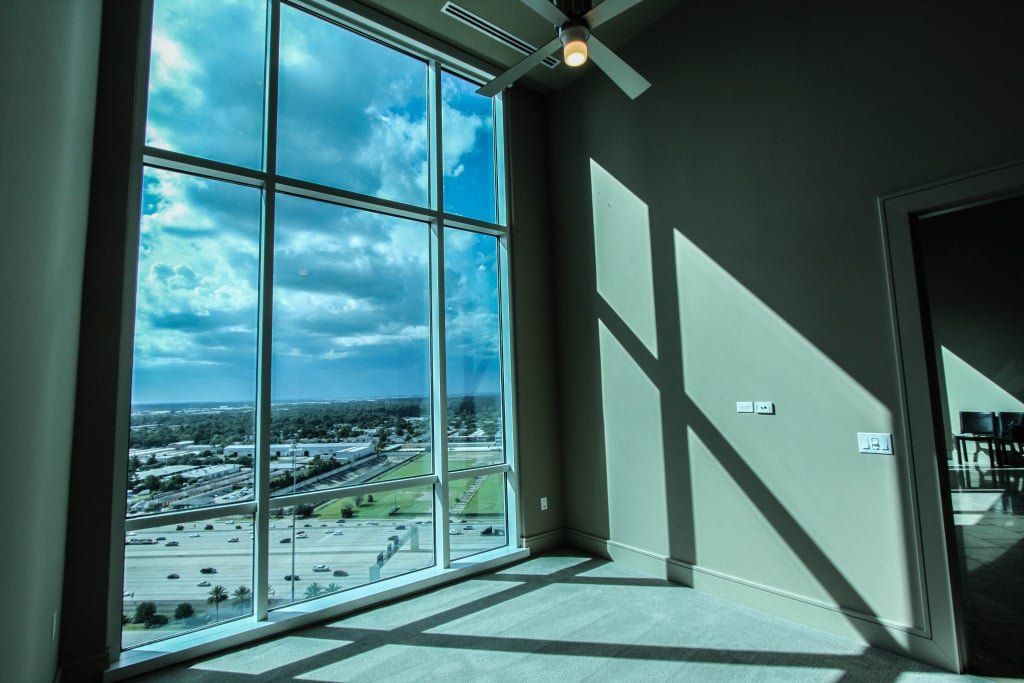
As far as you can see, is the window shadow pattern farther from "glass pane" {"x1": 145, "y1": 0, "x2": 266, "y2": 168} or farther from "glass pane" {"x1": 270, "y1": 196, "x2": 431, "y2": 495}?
"glass pane" {"x1": 145, "y1": 0, "x2": 266, "y2": 168}

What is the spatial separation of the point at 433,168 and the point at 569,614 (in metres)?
3.73

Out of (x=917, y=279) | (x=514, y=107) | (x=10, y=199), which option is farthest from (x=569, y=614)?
(x=514, y=107)

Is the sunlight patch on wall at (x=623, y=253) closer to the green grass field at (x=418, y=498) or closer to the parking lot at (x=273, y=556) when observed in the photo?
the green grass field at (x=418, y=498)

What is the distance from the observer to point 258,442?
3248 mm

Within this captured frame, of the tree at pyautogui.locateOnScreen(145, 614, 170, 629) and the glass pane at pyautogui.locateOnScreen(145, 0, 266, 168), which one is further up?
the glass pane at pyautogui.locateOnScreen(145, 0, 266, 168)

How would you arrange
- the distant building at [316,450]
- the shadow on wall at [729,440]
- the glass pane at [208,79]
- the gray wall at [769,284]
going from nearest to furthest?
the gray wall at [769,284] → the shadow on wall at [729,440] → the glass pane at [208,79] → the distant building at [316,450]

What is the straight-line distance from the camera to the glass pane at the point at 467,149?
447 centimetres

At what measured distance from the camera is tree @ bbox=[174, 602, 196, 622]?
293 cm

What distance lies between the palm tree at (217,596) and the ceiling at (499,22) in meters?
4.36

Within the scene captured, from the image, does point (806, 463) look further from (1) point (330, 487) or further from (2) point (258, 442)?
(2) point (258, 442)

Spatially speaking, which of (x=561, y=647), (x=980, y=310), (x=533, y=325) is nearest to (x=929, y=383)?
(x=561, y=647)

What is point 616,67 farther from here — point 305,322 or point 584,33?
point 305,322

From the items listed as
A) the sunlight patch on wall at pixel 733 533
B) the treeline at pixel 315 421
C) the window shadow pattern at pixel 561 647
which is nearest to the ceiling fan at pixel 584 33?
the sunlight patch on wall at pixel 733 533

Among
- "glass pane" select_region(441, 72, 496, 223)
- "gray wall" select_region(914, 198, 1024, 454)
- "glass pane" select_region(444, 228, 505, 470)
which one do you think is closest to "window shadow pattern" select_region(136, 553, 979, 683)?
"glass pane" select_region(444, 228, 505, 470)
